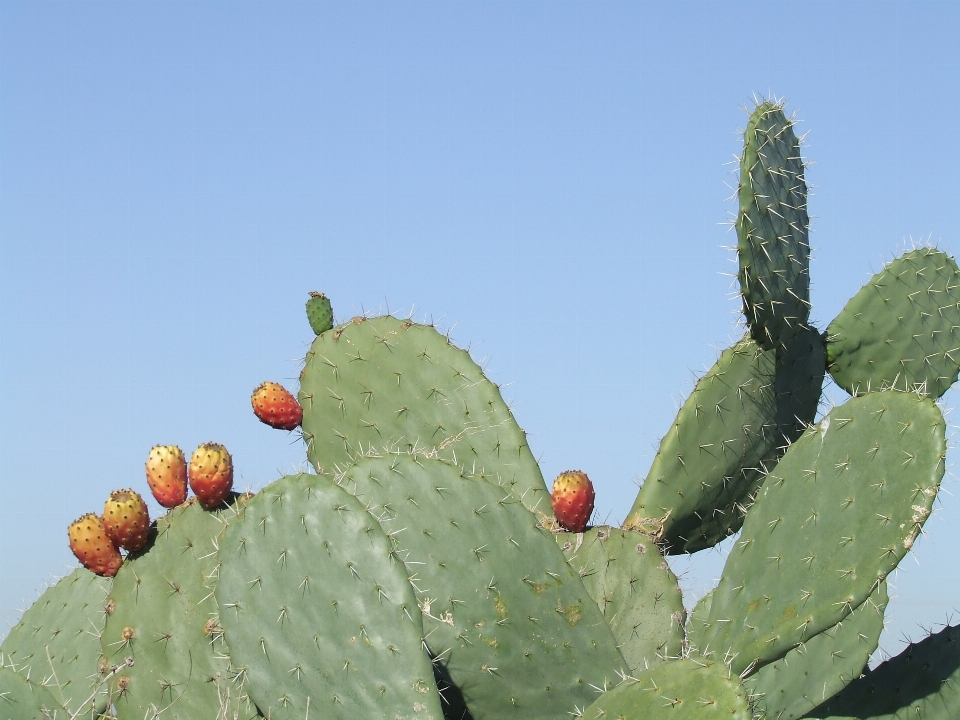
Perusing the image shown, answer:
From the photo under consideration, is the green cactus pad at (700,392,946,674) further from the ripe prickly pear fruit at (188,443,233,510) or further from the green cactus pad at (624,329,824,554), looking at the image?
the ripe prickly pear fruit at (188,443,233,510)

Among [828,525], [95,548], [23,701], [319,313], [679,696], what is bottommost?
[679,696]

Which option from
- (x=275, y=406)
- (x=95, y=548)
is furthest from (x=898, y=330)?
(x=95, y=548)

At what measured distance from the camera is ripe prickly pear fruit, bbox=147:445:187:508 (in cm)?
298

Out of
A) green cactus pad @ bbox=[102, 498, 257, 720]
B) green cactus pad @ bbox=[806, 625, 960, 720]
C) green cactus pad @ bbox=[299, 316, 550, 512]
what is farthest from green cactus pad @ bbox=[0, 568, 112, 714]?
green cactus pad @ bbox=[806, 625, 960, 720]

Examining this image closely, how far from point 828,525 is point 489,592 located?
83 centimetres

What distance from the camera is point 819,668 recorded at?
314 centimetres

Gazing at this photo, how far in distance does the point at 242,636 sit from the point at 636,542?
114 centimetres

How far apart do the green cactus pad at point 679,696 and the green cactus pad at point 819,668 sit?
828mm

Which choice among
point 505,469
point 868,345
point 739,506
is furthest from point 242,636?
point 868,345

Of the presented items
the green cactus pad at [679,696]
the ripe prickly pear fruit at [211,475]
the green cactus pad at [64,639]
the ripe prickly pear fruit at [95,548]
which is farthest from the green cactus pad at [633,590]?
the green cactus pad at [64,639]

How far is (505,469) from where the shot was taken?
10.8ft

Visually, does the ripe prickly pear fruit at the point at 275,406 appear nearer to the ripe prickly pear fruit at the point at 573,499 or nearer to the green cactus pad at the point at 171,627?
the green cactus pad at the point at 171,627

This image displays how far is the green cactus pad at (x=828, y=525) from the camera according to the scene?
2596mm

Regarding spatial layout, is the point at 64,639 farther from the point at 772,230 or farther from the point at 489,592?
the point at 772,230
